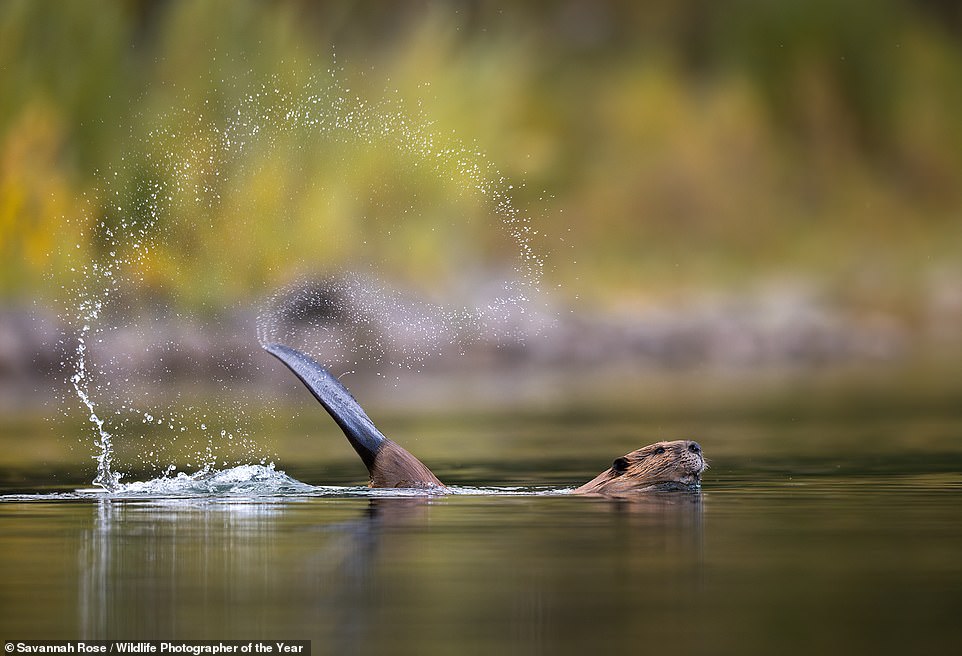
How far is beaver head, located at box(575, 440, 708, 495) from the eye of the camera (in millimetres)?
13250

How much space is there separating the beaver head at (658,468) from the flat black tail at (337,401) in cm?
161

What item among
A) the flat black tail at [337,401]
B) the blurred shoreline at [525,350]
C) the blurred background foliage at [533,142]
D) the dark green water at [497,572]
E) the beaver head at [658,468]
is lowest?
the dark green water at [497,572]

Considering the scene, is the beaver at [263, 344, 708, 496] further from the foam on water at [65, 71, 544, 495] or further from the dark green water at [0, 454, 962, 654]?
the foam on water at [65, 71, 544, 495]

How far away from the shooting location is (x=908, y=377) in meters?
33.5

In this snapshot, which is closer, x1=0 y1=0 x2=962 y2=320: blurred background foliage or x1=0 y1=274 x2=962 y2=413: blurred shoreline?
x1=0 y1=274 x2=962 y2=413: blurred shoreline

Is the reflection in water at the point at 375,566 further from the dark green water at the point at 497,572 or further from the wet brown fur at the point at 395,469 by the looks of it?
the wet brown fur at the point at 395,469

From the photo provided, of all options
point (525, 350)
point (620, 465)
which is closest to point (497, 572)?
point (620, 465)

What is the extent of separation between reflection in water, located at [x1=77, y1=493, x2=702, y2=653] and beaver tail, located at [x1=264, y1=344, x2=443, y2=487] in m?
0.45

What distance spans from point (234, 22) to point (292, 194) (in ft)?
19.8

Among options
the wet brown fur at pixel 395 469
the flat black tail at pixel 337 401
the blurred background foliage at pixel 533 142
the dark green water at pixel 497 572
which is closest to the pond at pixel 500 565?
the dark green water at pixel 497 572

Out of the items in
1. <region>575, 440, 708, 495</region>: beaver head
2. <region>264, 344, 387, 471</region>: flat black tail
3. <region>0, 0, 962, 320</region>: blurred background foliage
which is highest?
<region>0, 0, 962, 320</region>: blurred background foliage

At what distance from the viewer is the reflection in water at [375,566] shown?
7984mm

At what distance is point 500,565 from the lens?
970 cm

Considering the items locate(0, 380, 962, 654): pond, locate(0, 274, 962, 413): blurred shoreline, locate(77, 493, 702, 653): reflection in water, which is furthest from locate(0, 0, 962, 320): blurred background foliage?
locate(77, 493, 702, 653): reflection in water
